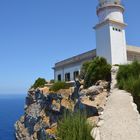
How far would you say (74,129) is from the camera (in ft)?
29.8

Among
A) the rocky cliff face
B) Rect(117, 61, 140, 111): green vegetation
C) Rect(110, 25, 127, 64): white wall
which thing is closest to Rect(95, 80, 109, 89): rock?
the rocky cliff face

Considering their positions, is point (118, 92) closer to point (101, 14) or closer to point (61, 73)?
point (101, 14)

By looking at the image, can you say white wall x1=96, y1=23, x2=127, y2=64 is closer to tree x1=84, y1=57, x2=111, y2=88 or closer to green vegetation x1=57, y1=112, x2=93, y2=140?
tree x1=84, y1=57, x2=111, y2=88

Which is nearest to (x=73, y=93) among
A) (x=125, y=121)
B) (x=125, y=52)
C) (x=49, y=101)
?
(x=49, y=101)

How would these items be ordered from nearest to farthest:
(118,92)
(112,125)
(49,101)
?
(112,125)
(118,92)
(49,101)

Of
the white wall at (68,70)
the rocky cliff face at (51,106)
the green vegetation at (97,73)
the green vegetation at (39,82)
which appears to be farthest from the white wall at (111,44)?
the green vegetation at (39,82)

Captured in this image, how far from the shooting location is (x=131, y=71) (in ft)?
60.5

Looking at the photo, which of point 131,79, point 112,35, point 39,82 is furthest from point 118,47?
point 131,79

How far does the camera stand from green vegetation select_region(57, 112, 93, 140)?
29.5 ft

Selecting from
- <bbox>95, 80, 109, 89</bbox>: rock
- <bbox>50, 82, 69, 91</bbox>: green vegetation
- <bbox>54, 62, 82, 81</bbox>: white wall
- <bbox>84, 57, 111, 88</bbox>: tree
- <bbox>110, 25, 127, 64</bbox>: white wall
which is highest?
<bbox>110, 25, 127, 64</bbox>: white wall

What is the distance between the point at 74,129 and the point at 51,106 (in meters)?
20.7

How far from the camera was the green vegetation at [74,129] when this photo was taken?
8.98m

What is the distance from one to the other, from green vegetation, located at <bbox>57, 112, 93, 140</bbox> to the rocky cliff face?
20.3 ft

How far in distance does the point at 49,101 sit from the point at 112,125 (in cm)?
2043
